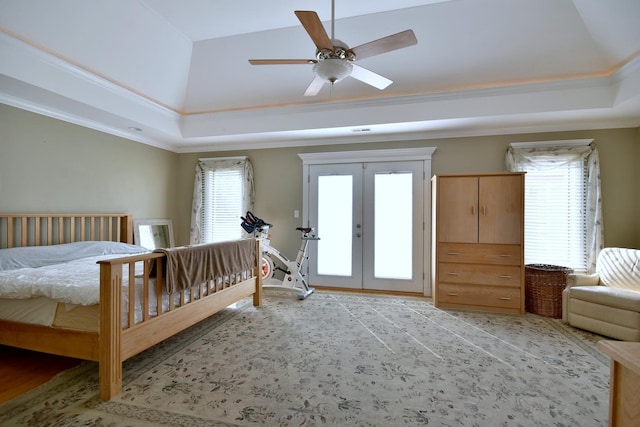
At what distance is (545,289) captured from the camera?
3.66m

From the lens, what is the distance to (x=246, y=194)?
5191mm

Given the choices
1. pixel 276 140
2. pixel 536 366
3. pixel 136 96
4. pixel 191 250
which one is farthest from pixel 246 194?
pixel 536 366

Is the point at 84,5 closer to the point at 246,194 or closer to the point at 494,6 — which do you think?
the point at 246,194

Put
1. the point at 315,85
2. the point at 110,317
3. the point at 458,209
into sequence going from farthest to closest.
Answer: the point at 458,209, the point at 315,85, the point at 110,317

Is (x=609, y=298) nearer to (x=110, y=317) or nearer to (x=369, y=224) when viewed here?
(x=369, y=224)

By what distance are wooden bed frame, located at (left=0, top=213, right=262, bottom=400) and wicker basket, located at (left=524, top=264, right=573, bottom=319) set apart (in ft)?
11.7

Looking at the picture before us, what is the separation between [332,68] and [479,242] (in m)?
2.86

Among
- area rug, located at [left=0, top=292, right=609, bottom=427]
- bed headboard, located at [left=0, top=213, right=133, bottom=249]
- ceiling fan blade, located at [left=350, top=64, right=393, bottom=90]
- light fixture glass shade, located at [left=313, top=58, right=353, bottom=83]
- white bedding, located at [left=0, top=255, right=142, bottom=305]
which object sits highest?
ceiling fan blade, located at [left=350, top=64, right=393, bottom=90]

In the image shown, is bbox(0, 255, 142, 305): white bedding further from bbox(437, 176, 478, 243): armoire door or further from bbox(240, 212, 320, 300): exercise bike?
bbox(437, 176, 478, 243): armoire door

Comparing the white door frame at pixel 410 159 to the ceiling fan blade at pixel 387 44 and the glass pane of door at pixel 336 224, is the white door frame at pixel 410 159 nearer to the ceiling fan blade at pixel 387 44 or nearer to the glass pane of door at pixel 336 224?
the glass pane of door at pixel 336 224

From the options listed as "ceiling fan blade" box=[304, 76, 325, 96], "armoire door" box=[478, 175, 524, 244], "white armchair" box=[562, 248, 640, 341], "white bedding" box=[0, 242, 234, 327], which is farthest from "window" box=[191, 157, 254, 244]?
"white armchair" box=[562, 248, 640, 341]

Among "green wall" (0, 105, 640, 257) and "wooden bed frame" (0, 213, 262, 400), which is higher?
"green wall" (0, 105, 640, 257)

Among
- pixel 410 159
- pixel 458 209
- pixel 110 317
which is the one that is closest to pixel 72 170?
pixel 110 317

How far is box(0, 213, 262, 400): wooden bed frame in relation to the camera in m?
1.97
